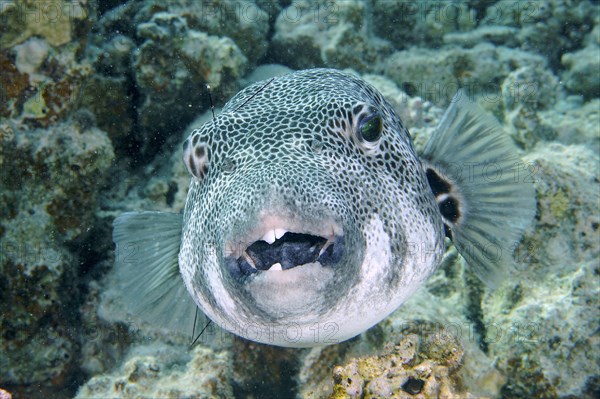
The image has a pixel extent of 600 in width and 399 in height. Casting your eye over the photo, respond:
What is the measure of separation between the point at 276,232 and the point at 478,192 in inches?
72.7

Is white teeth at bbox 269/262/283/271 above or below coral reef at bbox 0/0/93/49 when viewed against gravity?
below

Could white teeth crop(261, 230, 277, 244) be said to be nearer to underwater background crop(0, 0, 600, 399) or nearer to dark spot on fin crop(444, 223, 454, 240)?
underwater background crop(0, 0, 600, 399)

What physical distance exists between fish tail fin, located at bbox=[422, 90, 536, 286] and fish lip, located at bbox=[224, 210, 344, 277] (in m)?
1.45

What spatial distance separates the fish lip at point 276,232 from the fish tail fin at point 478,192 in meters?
1.45

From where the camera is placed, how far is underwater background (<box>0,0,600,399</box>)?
3.19 m

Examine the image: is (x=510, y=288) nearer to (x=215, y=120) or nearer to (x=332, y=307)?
(x=332, y=307)

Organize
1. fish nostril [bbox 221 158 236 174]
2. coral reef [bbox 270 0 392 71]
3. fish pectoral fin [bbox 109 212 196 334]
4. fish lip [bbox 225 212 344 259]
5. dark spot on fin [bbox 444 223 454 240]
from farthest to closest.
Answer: coral reef [bbox 270 0 392 71], fish pectoral fin [bbox 109 212 196 334], dark spot on fin [bbox 444 223 454 240], fish nostril [bbox 221 158 236 174], fish lip [bbox 225 212 344 259]

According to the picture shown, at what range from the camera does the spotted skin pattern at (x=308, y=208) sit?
184 cm

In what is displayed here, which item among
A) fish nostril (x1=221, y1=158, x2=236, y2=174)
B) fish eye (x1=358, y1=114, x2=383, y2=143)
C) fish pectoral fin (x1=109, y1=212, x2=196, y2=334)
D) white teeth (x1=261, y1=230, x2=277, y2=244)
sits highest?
fish eye (x1=358, y1=114, x2=383, y2=143)

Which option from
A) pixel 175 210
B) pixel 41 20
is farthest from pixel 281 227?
pixel 41 20

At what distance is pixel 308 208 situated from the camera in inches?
70.9

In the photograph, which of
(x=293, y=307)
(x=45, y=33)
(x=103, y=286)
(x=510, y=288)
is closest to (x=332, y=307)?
(x=293, y=307)

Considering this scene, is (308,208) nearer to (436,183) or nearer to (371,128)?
(371,128)

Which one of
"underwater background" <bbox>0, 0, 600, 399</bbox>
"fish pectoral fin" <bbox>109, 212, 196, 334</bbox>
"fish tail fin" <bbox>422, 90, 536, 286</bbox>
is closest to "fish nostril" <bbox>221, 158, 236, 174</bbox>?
"fish pectoral fin" <bbox>109, 212, 196, 334</bbox>
